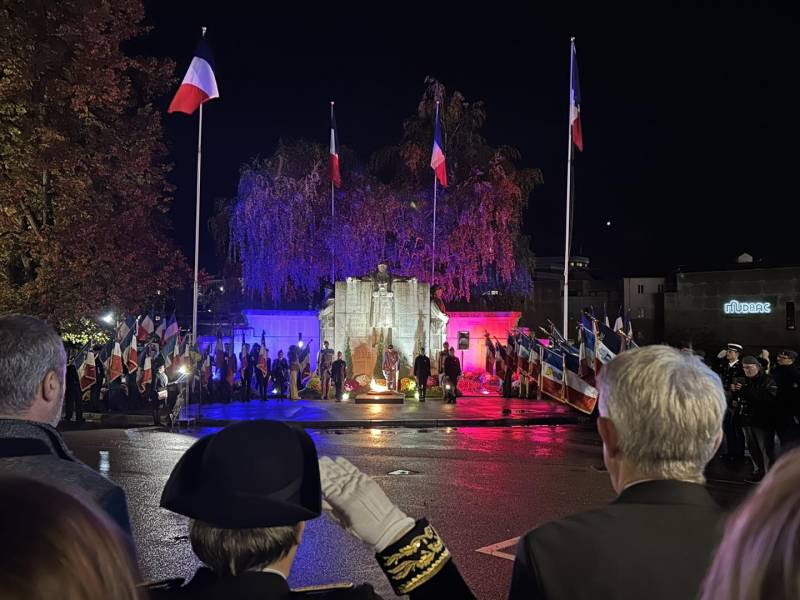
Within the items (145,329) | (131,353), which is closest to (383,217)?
(145,329)

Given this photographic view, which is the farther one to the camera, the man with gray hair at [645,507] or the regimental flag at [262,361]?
the regimental flag at [262,361]

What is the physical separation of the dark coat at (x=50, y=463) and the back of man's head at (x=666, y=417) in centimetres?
163

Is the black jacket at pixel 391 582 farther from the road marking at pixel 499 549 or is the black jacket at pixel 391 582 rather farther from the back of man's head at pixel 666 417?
the road marking at pixel 499 549

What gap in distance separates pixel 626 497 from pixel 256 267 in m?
28.3

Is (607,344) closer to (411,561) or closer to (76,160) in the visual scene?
(76,160)

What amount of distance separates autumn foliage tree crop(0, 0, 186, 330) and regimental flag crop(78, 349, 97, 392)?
1.27m

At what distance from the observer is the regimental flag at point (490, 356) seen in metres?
26.8

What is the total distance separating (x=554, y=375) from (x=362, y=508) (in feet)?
54.1

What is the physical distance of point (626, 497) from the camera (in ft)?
6.69

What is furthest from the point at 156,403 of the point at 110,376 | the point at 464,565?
the point at 464,565

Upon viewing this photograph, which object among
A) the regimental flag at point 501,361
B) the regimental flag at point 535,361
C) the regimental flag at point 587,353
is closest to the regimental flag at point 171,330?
the regimental flag at point 535,361

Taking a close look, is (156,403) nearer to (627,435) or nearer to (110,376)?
(110,376)

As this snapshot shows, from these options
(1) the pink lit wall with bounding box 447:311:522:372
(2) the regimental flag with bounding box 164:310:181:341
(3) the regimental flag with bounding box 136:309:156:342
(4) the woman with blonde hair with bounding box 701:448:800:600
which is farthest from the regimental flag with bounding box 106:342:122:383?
(4) the woman with blonde hair with bounding box 701:448:800:600

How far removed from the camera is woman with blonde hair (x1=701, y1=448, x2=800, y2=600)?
1.04 m
